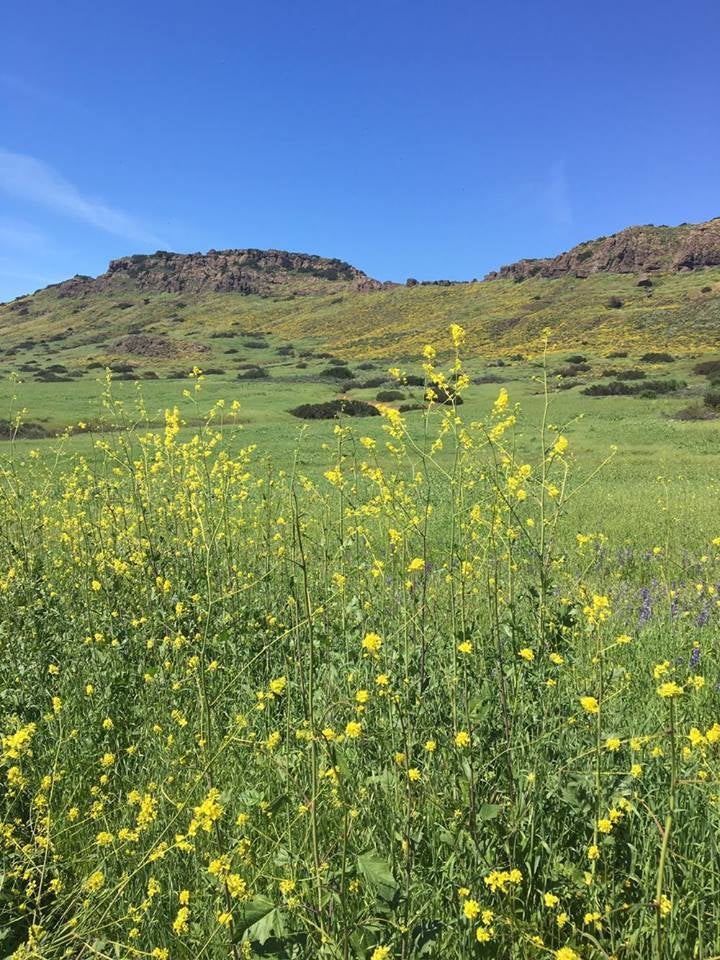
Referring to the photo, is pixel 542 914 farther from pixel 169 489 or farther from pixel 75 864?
pixel 169 489

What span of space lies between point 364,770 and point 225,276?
126011mm

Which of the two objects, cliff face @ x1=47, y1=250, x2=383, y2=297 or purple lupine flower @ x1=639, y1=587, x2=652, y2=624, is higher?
cliff face @ x1=47, y1=250, x2=383, y2=297

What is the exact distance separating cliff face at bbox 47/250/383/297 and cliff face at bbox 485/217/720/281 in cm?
3001

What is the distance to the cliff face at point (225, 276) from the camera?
116 metres

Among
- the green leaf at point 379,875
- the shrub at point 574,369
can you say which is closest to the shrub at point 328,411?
the shrub at point 574,369

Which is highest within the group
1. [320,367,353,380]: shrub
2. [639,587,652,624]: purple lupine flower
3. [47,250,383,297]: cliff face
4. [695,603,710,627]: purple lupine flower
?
[47,250,383,297]: cliff face

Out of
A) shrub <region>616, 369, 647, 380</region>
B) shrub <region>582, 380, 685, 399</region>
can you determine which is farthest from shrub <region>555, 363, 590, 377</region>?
shrub <region>582, 380, 685, 399</region>

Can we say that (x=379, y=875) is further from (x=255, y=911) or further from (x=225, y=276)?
(x=225, y=276)

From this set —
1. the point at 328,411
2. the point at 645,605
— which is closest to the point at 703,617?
the point at 645,605

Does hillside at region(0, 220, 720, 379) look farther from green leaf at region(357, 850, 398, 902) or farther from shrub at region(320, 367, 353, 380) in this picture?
green leaf at region(357, 850, 398, 902)

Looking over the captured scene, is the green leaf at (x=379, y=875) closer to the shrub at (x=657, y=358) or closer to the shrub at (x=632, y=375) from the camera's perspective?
the shrub at (x=632, y=375)

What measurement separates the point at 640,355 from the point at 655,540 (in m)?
38.0

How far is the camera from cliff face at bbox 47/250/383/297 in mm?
115750

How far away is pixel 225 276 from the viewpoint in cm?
11938
